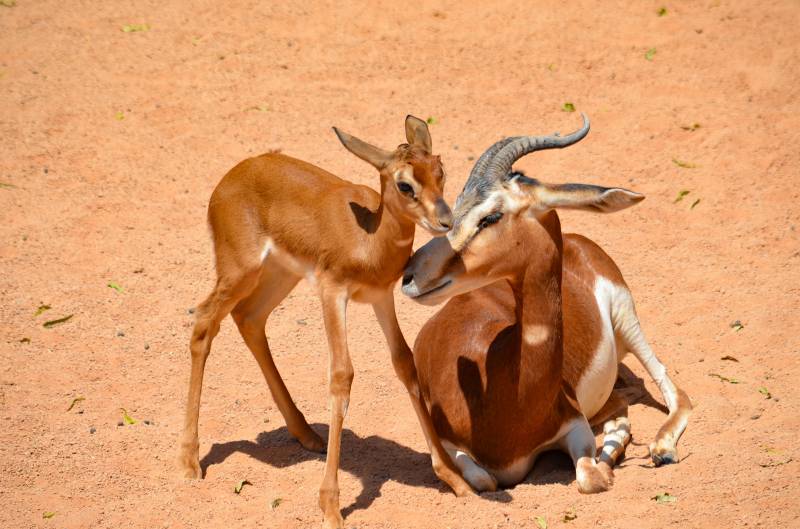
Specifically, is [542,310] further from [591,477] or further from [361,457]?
[361,457]

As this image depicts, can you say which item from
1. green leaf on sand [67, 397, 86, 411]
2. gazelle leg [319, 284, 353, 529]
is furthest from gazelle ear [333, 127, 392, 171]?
green leaf on sand [67, 397, 86, 411]

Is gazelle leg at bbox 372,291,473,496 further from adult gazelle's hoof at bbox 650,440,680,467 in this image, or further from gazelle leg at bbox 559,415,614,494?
adult gazelle's hoof at bbox 650,440,680,467

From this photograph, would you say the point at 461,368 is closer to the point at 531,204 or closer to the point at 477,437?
the point at 477,437

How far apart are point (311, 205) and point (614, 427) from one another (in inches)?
109

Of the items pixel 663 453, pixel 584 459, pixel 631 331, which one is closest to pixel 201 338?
pixel 584 459

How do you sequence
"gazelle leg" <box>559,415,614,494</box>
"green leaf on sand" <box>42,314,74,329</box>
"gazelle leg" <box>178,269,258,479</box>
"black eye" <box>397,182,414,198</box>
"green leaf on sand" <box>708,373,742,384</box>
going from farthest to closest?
1. "green leaf on sand" <box>42,314,74,329</box>
2. "green leaf on sand" <box>708,373,742,384</box>
3. "gazelle leg" <box>178,269,258,479</box>
4. "gazelle leg" <box>559,415,614,494</box>
5. "black eye" <box>397,182,414,198</box>

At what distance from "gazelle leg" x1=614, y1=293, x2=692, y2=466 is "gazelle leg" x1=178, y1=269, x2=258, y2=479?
2.91 m

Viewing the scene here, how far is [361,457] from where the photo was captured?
6.67 meters

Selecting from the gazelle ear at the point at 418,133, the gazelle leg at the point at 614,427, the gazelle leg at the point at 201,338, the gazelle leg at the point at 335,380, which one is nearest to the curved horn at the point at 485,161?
the gazelle ear at the point at 418,133

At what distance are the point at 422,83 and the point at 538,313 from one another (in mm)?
6758

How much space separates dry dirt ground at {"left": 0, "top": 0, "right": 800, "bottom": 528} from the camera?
606 cm

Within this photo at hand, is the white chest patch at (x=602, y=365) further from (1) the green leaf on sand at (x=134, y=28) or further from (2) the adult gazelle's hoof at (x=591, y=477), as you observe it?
(1) the green leaf on sand at (x=134, y=28)

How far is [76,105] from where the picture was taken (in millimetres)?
11578

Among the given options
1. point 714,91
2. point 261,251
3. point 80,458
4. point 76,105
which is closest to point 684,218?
point 714,91
